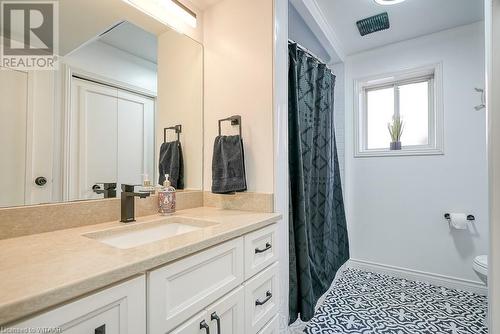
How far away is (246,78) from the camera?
1407mm

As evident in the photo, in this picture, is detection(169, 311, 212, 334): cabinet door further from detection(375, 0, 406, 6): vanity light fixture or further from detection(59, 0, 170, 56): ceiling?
detection(375, 0, 406, 6): vanity light fixture

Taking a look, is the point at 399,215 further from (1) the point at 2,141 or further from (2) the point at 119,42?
(1) the point at 2,141

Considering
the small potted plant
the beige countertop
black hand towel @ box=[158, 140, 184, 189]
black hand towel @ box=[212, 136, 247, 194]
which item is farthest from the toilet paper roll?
black hand towel @ box=[158, 140, 184, 189]

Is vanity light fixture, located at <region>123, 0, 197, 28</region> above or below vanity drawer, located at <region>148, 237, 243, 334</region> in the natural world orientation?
above

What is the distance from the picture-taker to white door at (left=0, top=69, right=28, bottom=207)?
2.78 feet

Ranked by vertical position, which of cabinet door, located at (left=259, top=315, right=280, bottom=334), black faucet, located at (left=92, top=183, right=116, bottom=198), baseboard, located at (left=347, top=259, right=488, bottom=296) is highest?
black faucet, located at (left=92, top=183, right=116, bottom=198)

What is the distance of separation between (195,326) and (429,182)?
2.51 m

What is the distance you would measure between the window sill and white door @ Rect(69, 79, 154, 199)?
7.36ft

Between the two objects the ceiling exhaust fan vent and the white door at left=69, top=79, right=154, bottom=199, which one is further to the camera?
the ceiling exhaust fan vent

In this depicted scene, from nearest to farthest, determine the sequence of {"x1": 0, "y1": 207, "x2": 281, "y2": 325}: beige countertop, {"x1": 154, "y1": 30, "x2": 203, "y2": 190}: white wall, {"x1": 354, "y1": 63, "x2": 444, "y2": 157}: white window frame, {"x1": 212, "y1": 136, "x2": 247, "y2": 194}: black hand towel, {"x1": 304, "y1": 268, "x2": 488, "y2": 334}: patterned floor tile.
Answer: {"x1": 0, "y1": 207, "x2": 281, "y2": 325}: beige countertop < {"x1": 212, "y1": 136, "x2": 247, "y2": 194}: black hand towel < {"x1": 154, "y1": 30, "x2": 203, "y2": 190}: white wall < {"x1": 304, "y1": 268, "x2": 488, "y2": 334}: patterned floor tile < {"x1": 354, "y1": 63, "x2": 444, "y2": 157}: white window frame

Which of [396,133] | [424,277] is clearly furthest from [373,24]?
[424,277]

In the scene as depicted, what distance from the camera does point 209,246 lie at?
828 mm

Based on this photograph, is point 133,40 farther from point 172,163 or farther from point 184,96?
point 172,163
